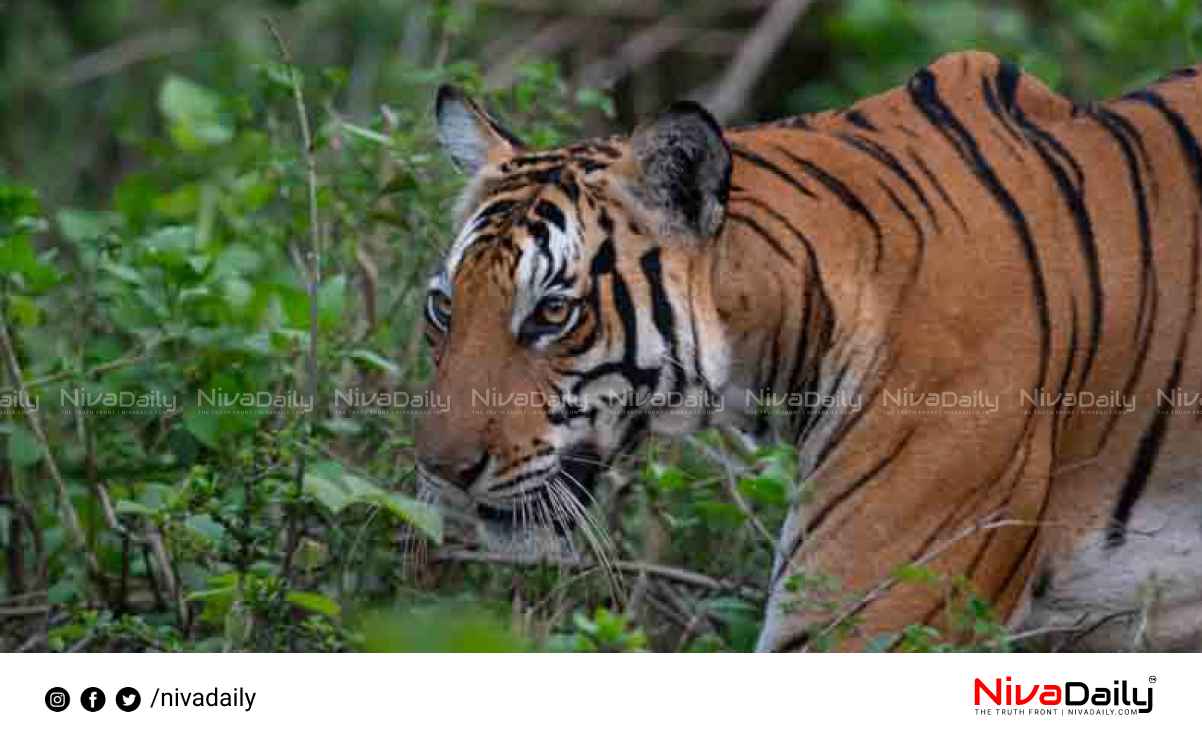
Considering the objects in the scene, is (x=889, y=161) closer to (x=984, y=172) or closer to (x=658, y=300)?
(x=984, y=172)

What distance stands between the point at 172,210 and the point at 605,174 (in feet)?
7.57

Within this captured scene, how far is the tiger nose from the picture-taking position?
390cm

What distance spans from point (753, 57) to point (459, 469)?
490 centimetres

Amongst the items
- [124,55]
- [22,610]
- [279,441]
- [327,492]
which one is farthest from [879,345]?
[124,55]

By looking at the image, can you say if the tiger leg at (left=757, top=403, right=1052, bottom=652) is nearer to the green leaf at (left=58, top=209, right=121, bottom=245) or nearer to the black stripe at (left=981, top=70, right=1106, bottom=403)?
the black stripe at (left=981, top=70, right=1106, bottom=403)

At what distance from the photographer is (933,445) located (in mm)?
3916

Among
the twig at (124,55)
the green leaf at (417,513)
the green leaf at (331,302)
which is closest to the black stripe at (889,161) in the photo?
the green leaf at (417,513)

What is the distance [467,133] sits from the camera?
4355 mm

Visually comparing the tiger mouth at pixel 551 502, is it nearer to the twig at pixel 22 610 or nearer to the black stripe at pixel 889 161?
the black stripe at pixel 889 161
